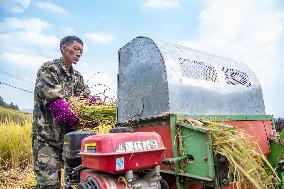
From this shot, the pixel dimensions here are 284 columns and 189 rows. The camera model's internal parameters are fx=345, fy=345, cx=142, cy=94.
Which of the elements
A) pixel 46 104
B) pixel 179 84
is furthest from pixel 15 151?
pixel 179 84

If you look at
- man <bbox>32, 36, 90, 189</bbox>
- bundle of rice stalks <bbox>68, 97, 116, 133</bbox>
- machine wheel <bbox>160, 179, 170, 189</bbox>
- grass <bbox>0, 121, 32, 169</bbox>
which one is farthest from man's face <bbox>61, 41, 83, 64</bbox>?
grass <bbox>0, 121, 32, 169</bbox>

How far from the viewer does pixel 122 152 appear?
275cm

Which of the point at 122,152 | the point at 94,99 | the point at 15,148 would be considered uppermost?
the point at 94,99

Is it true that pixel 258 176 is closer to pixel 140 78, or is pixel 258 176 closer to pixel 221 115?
pixel 221 115

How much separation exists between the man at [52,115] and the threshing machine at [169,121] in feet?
2.33

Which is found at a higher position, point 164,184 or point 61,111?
point 61,111

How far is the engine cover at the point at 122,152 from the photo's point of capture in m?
2.73

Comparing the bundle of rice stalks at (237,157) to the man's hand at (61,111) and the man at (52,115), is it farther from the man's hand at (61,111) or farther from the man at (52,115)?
the man at (52,115)

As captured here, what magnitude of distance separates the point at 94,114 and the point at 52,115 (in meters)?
0.59

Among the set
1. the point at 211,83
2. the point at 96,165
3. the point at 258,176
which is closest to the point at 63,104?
the point at 96,165

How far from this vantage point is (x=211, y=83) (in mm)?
4242

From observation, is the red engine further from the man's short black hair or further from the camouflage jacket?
the man's short black hair

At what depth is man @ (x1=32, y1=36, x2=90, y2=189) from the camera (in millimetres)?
4294

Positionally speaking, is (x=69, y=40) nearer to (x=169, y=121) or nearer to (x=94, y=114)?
(x=94, y=114)
